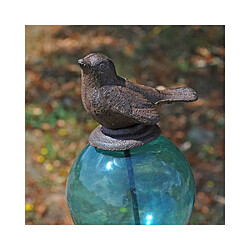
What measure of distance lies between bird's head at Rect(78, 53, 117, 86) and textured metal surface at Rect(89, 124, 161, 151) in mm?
172

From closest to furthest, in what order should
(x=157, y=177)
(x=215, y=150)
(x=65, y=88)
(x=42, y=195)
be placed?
(x=157, y=177) < (x=42, y=195) < (x=215, y=150) < (x=65, y=88)

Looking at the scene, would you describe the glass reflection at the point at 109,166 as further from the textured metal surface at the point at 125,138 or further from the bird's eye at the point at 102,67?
the bird's eye at the point at 102,67

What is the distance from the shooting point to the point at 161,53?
373 centimetres

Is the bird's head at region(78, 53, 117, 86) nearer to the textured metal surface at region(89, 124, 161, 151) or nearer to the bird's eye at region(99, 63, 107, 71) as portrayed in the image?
the bird's eye at region(99, 63, 107, 71)

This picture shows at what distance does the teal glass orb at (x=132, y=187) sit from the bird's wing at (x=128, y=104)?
0.12 m

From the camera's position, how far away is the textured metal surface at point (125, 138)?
1509 mm

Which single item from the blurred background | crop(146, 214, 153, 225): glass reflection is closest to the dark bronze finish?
crop(146, 214, 153, 225): glass reflection

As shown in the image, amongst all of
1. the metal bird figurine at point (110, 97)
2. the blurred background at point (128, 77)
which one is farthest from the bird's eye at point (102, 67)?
the blurred background at point (128, 77)

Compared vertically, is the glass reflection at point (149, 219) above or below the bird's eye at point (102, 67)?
below

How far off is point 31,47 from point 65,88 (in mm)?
436

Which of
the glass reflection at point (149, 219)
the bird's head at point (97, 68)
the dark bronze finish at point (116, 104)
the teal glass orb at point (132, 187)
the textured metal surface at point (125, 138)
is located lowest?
the glass reflection at point (149, 219)

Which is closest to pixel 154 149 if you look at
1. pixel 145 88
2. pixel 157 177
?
pixel 157 177

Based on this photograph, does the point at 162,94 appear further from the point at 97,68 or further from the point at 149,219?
the point at 149,219

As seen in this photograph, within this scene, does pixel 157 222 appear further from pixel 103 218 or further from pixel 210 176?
pixel 210 176
